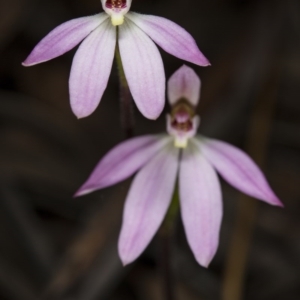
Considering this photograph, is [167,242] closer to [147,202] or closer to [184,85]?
[147,202]

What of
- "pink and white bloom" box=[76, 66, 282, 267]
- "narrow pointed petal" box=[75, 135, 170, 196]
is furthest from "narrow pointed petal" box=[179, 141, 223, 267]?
"narrow pointed petal" box=[75, 135, 170, 196]

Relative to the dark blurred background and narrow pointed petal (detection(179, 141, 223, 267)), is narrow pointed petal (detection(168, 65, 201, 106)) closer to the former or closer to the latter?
narrow pointed petal (detection(179, 141, 223, 267))

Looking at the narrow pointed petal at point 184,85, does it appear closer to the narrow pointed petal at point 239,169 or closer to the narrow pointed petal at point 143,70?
the narrow pointed petal at point 239,169

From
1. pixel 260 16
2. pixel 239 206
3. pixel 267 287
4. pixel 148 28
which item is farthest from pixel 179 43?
pixel 260 16

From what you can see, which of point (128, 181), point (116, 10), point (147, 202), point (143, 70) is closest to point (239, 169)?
point (147, 202)

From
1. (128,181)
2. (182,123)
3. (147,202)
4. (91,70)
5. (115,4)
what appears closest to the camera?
(91,70)

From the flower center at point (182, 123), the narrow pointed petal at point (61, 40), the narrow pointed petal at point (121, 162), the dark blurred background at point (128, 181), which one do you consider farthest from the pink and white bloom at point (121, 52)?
the dark blurred background at point (128, 181)

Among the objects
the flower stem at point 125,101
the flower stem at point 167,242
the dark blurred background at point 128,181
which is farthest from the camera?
the dark blurred background at point 128,181
